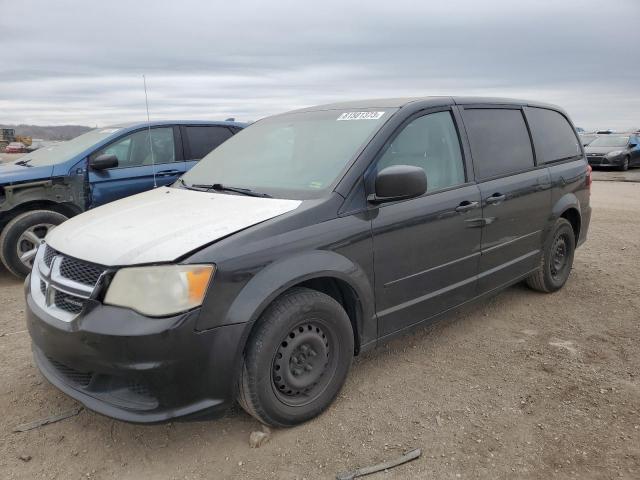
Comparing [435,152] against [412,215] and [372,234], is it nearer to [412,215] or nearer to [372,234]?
[412,215]

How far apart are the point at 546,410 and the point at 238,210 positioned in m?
2.08

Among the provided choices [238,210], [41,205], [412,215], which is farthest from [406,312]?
[41,205]

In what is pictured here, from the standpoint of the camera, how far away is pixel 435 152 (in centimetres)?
355

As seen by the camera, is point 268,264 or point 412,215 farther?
point 412,215

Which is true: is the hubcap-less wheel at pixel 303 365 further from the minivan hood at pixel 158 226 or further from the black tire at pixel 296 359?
the minivan hood at pixel 158 226

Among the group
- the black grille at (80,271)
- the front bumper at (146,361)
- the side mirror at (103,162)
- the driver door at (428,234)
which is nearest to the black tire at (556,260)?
the driver door at (428,234)

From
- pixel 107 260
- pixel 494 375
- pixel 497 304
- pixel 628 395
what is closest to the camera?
pixel 107 260

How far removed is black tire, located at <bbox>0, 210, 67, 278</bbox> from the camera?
17.7 feet

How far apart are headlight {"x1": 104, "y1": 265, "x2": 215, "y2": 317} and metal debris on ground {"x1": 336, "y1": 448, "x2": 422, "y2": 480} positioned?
1073mm

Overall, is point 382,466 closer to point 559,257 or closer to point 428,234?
point 428,234

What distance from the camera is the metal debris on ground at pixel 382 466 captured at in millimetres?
2452

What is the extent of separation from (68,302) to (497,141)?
318 cm

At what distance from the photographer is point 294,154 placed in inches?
134

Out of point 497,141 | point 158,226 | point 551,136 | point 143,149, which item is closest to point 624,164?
point 551,136
